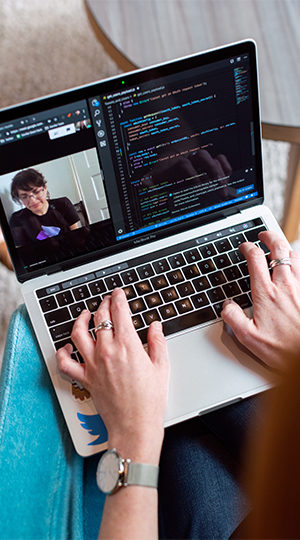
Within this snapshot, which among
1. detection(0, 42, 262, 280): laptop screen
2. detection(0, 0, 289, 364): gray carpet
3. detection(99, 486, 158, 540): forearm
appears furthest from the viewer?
detection(0, 0, 289, 364): gray carpet

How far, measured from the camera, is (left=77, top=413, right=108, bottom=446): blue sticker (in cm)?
73

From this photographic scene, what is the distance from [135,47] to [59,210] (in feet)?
1.47

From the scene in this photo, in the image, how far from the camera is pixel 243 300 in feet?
2.68

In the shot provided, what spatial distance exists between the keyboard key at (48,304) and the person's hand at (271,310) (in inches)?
11.0

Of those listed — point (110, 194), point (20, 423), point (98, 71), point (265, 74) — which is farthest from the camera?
point (98, 71)

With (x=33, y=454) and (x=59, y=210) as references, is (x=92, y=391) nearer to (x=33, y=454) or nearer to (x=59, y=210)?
(x=33, y=454)

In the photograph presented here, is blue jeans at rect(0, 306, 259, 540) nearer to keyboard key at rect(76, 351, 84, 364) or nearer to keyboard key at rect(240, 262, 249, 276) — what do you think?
keyboard key at rect(76, 351, 84, 364)

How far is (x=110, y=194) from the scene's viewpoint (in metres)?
0.79

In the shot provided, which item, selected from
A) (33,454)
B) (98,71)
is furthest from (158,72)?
(98,71)

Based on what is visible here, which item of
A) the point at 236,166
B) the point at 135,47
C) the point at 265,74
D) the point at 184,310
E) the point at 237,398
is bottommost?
the point at 237,398

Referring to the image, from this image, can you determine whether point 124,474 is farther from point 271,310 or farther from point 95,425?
point 271,310

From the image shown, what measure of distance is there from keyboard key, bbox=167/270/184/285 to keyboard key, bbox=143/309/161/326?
6 centimetres

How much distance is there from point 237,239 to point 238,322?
179mm

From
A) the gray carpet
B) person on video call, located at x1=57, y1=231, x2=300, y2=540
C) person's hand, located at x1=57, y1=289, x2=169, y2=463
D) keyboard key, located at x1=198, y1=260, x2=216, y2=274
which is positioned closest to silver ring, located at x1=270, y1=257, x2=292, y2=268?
person on video call, located at x1=57, y1=231, x2=300, y2=540
